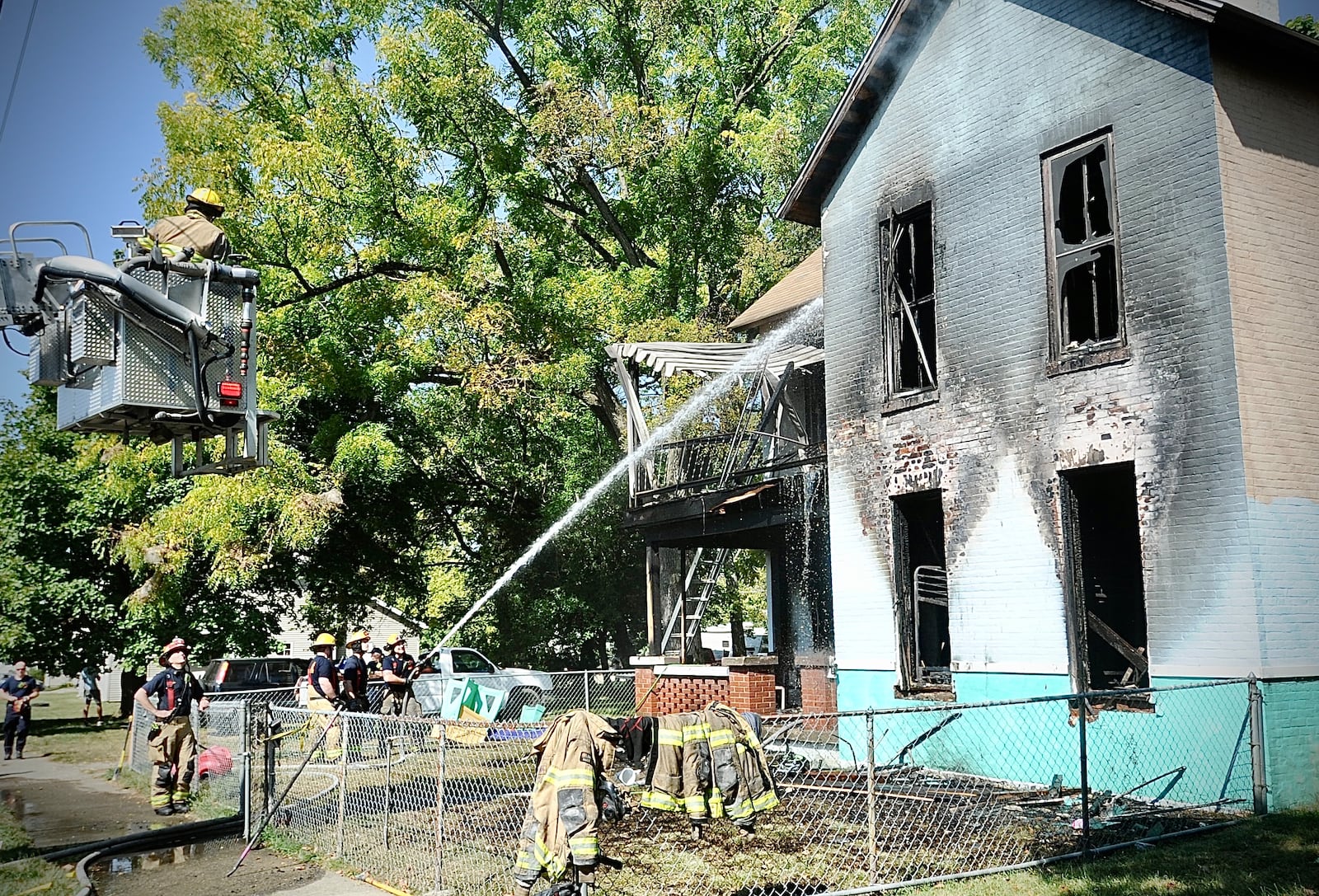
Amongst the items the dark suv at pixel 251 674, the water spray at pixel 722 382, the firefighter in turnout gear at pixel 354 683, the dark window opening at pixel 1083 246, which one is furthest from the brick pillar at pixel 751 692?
the dark suv at pixel 251 674

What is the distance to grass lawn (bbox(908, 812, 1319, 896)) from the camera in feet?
23.7

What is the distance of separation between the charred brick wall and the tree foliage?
1064 cm

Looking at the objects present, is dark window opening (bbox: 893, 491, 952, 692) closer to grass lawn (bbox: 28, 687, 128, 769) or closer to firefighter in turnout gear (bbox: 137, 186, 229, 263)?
firefighter in turnout gear (bbox: 137, 186, 229, 263)

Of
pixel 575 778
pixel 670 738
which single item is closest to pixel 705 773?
pixel 670 738

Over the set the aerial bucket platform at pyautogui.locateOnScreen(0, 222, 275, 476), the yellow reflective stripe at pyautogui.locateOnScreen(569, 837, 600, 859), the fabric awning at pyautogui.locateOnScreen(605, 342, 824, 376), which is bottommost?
the yellow reflective stripe at pyautogui.locateOnScreen(569, 837, 600, 859)

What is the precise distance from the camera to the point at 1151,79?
1122 cm

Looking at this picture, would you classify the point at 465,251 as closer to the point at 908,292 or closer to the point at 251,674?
the point at 251,674

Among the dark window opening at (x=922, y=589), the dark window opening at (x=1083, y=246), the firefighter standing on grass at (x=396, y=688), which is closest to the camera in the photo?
the dark window opening at (x=1083, y=246)

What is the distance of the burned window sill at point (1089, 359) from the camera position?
440 inches

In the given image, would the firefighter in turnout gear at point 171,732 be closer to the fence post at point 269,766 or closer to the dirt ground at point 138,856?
the dirt ground at point 138,856

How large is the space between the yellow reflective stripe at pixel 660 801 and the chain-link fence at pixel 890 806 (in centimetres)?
85

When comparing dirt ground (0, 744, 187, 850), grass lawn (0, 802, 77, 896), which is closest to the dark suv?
dirt ground (0, 744, 187, 850)

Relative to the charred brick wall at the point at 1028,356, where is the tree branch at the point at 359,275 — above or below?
above

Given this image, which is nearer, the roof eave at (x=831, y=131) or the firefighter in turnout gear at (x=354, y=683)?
the roof eave at (x=831, y=131)
